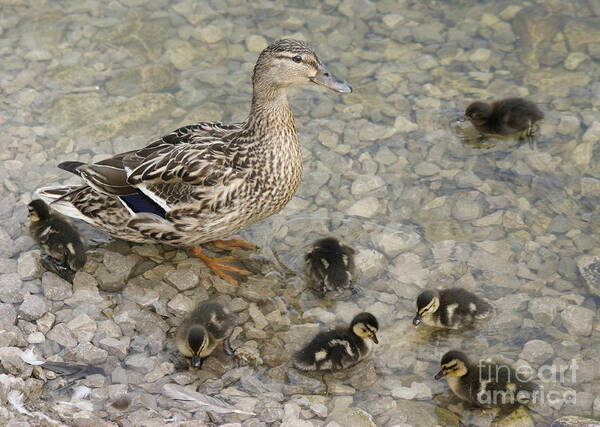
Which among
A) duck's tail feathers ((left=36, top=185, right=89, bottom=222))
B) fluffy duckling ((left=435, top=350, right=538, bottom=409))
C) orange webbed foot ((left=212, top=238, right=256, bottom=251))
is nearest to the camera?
fluffy duckling ((left=435, top=350, right=538, bottom=409))

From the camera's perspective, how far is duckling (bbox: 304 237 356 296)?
3.70 m

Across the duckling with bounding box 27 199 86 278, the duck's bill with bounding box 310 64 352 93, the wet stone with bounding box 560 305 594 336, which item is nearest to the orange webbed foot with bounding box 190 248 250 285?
the duckling with bounding box 27 199 86 278

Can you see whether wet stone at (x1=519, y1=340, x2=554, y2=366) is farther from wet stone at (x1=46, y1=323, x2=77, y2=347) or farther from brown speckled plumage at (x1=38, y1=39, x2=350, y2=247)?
wet stone at (x1=46, y1=323, x2=77, y2=347)

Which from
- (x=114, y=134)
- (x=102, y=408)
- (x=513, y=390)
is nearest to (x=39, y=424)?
(x=102, y=408)

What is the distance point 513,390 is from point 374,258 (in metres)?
1.12

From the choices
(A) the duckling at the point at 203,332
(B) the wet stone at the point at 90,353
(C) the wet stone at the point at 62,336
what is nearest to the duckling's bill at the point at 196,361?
(A) the duckling at the point at 203,332

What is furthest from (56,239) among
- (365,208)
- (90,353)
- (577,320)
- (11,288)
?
(577,320)

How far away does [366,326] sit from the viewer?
3.35 metres

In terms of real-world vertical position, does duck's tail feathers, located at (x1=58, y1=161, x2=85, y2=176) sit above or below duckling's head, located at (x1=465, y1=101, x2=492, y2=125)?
below

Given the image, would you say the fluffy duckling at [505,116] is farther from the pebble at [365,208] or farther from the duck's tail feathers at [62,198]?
the duck's tail feathers at [62,198]

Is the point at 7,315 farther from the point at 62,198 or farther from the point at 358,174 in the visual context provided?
the point at 358,174

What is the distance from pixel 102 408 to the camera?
3090mm

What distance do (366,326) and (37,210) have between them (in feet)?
6.47

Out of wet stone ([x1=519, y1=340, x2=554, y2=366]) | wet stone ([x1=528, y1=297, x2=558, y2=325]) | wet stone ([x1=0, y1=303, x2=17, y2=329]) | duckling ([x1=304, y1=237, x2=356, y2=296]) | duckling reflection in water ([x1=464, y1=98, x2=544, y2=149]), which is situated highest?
duckling reflection in water ([x1=464, y1=98, x2=544, y2=149])
